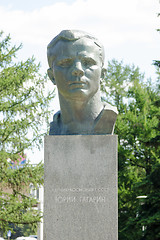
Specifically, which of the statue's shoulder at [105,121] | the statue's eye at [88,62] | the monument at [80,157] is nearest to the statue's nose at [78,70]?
the monument at [80,157]

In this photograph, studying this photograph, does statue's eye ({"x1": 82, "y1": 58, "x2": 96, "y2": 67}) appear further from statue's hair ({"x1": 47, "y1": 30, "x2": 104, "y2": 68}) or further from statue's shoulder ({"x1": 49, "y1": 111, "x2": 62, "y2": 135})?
statue's shoulder ({"x1": 49, "y1": 111, "x2": 62, "y2": 135})

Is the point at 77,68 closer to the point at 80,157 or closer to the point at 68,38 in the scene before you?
the point at 68,38

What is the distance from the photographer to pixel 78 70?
678cm

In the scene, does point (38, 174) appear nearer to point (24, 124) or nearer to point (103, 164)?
point (24, 124)

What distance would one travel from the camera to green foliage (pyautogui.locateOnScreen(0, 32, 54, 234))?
17.3 meters

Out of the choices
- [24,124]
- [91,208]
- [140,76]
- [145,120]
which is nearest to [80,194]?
[91,208]

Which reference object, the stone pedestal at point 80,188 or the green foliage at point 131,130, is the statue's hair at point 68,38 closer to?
the stone pedestal at point 80,188

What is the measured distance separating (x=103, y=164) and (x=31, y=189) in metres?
11.7

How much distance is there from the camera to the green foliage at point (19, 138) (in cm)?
1730

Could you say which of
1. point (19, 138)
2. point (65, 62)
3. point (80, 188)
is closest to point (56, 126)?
point (65, 62)

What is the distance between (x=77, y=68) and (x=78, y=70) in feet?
0.10

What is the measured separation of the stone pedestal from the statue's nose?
866mm

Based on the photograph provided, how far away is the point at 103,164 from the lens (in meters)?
6.67

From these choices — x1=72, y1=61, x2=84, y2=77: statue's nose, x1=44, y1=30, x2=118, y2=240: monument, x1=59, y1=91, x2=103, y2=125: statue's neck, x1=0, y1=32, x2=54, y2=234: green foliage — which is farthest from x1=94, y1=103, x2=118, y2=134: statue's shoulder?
x1=0, y1=32, x2=54, y2=234: green foliage
